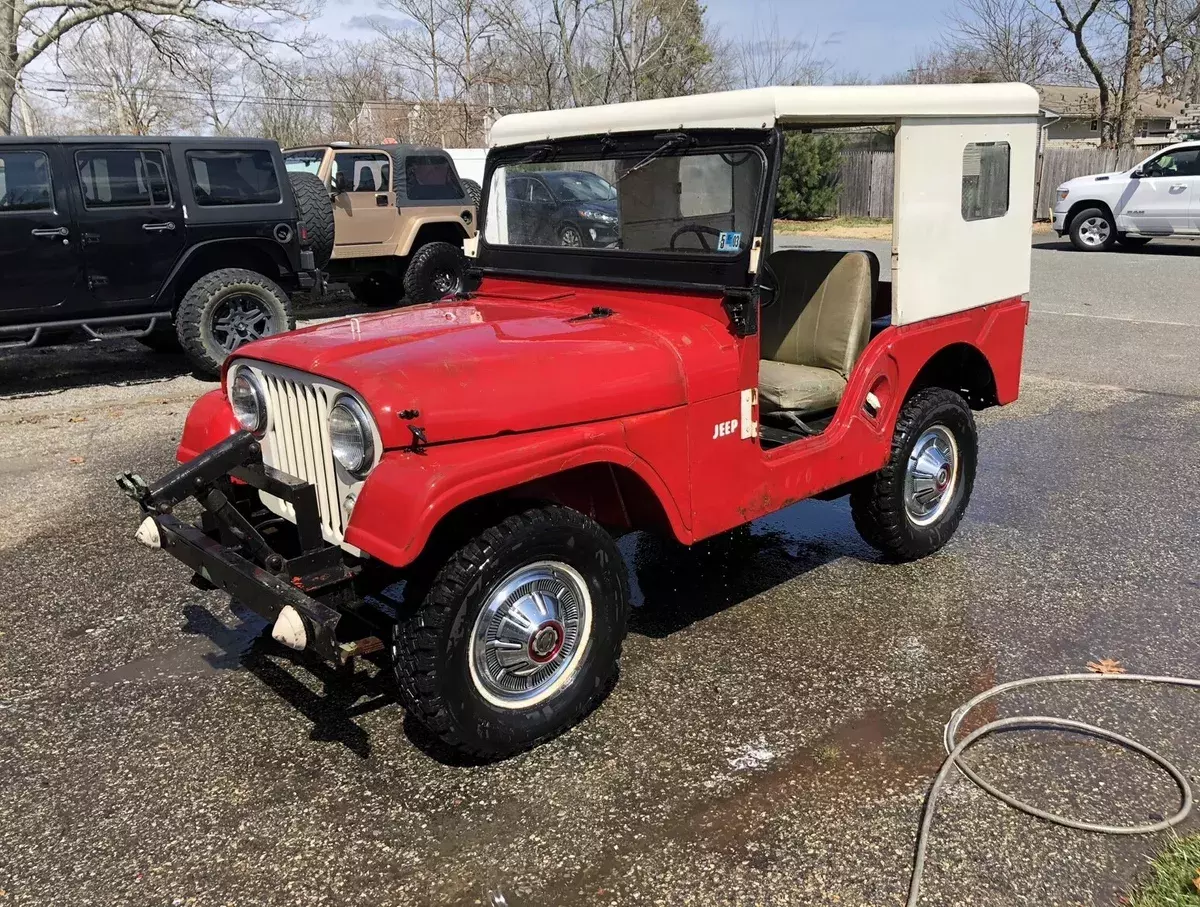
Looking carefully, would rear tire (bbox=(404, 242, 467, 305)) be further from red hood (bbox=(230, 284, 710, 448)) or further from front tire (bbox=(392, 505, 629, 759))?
front tire (bbox=(392, 505, 629, 759))

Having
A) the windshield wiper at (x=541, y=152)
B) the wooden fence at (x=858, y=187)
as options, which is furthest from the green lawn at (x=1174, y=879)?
the wooden fence at (x=858, y=187)

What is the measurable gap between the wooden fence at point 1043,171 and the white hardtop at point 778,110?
66.0 ft

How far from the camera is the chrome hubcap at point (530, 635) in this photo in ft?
9.88

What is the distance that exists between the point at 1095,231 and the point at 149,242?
54.5ft

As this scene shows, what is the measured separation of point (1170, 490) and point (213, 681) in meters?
5.31

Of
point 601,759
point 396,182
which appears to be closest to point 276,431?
point 601,759

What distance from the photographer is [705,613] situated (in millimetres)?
4258

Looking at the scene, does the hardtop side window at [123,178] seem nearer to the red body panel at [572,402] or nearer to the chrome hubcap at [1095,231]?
the red body panel at [572,402]

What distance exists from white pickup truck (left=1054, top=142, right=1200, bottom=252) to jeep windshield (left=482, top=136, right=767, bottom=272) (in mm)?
16336

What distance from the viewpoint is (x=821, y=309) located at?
4461 millimetres

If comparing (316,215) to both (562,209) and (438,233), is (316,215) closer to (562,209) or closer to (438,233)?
(438,233)

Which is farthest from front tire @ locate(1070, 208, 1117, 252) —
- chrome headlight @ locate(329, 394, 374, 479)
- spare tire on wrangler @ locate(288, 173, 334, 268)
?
chrome headlight @ locate(329, 394, 374, 479)

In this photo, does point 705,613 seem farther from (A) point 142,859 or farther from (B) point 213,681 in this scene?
(A) point 142,859

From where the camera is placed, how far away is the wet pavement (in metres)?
2.70
